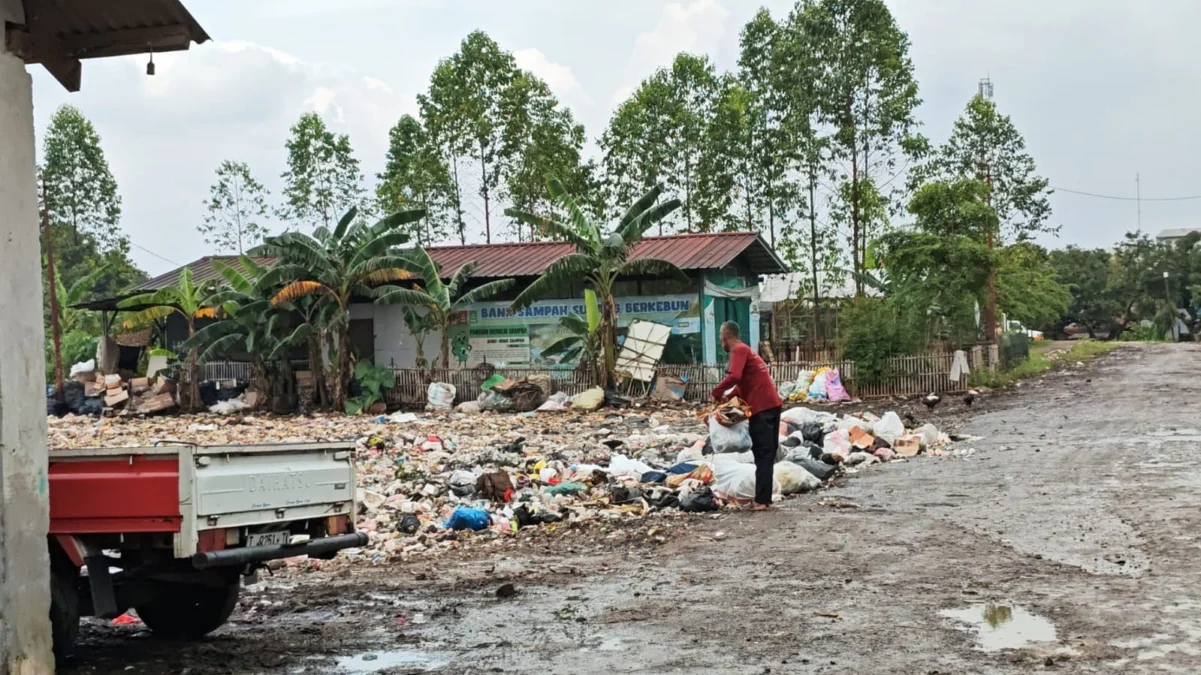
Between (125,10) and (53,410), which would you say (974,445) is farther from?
(53,410)

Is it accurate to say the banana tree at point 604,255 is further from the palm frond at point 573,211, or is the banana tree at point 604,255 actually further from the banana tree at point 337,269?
the banana tree at point 337,269

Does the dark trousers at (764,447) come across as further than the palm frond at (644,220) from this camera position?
No

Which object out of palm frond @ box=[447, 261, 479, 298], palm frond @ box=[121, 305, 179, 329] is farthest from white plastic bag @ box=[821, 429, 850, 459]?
palm frond @ box=[121, 305, 179, 329]

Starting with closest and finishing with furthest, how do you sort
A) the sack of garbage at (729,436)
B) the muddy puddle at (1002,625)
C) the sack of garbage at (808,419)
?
the muddy puddle at (1002,625)
the sack of garbage at (729,436)
the sack of garbage at (808,419)

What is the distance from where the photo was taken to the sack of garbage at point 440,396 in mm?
26906

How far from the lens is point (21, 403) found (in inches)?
209

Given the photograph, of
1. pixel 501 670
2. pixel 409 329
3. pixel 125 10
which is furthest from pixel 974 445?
pixel 409 329

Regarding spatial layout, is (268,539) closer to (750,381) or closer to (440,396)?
(750,381)

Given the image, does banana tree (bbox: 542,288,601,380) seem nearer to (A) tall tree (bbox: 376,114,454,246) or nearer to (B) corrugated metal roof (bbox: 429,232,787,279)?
(B) corrugated metal roof (bbox: 429,232,787,279)

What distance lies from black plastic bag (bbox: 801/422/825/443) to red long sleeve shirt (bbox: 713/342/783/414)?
3716mm

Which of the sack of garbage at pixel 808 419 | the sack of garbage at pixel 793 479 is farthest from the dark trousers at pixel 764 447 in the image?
the sack of garbage at pixel 808 419

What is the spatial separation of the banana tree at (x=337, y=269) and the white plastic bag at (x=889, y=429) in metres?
14.5

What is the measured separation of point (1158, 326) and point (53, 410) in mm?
53064

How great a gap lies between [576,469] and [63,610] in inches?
298
